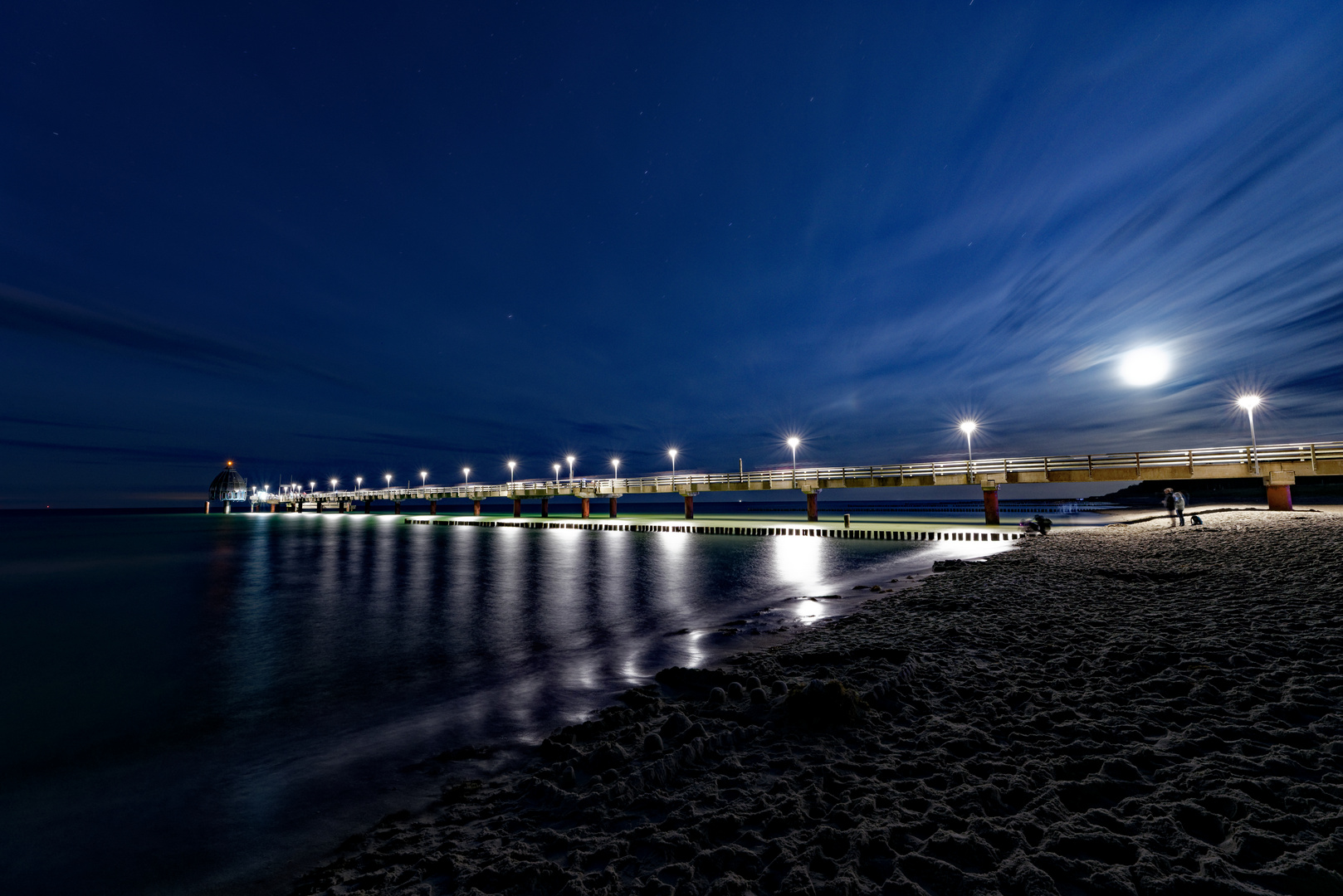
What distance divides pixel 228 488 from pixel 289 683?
218m

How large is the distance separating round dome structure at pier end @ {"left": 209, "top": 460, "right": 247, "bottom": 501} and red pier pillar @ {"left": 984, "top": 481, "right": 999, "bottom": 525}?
218997 millimetres

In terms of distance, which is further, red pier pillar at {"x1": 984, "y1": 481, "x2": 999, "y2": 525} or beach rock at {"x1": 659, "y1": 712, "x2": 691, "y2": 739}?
red pier pillar at {"x1": 984, "y1": 481, "x2": 999, "y2": 525}

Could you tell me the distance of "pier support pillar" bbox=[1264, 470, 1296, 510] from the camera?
31.6 metres

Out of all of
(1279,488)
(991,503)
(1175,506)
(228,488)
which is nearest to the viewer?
(1175,506)

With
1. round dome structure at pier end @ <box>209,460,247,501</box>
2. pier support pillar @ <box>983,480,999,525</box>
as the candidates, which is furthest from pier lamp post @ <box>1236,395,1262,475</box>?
round dome structure at pier end @ <box>209,460,247,501</box>

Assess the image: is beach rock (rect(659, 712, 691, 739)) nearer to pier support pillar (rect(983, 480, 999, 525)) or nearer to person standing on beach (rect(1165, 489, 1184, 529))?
person standing on beach (rect(1165, 489, 1184, 529))

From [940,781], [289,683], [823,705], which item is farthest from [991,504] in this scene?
[289,683]

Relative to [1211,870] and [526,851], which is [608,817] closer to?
[526,851]

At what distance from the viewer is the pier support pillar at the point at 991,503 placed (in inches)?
1551

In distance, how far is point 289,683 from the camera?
1135 cm

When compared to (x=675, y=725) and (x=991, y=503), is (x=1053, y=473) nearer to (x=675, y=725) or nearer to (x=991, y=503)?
(x=991, y=503)

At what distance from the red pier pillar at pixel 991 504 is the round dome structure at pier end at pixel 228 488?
21900 cm

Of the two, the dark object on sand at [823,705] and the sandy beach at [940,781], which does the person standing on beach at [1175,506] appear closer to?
the sandy beach at [940,781]

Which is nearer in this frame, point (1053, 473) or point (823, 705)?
point (823, 705)
